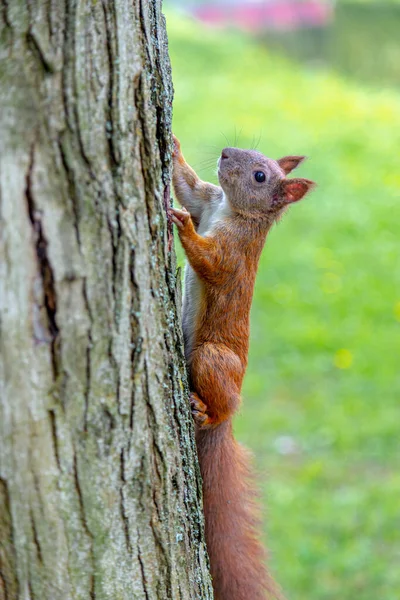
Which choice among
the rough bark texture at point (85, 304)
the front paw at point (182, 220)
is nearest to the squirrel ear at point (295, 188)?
the front paw at point (182, 220)

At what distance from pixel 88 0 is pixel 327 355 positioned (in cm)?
496

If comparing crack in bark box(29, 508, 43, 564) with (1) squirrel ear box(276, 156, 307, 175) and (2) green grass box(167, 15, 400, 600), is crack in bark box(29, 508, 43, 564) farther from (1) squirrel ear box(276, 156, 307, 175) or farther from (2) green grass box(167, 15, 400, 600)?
(1) squirrel ear box(276, 156, 307, 175)

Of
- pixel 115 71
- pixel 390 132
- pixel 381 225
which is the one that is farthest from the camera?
pixel 390 132

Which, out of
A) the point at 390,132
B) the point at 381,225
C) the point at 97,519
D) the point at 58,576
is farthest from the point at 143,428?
the point at 390,132

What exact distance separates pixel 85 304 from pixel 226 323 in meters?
1.18

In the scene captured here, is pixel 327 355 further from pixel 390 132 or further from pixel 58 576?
pixel 390 132

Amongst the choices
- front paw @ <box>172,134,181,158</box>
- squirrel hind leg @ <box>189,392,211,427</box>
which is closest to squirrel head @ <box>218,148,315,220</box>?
front paw @ <box>172,134,181,158</box>

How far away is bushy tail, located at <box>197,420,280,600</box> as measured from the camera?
2.50 meters

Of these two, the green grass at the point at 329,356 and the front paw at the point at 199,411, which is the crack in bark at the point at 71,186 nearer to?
the front paw at the point at 199,411

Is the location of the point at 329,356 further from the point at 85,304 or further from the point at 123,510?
the point at 85,304

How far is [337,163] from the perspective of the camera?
34.7ft

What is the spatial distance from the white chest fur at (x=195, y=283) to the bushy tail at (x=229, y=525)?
319mm

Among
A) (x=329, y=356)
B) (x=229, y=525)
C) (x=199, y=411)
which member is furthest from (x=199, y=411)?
(x=329, y=356)

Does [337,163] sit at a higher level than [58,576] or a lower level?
higher
